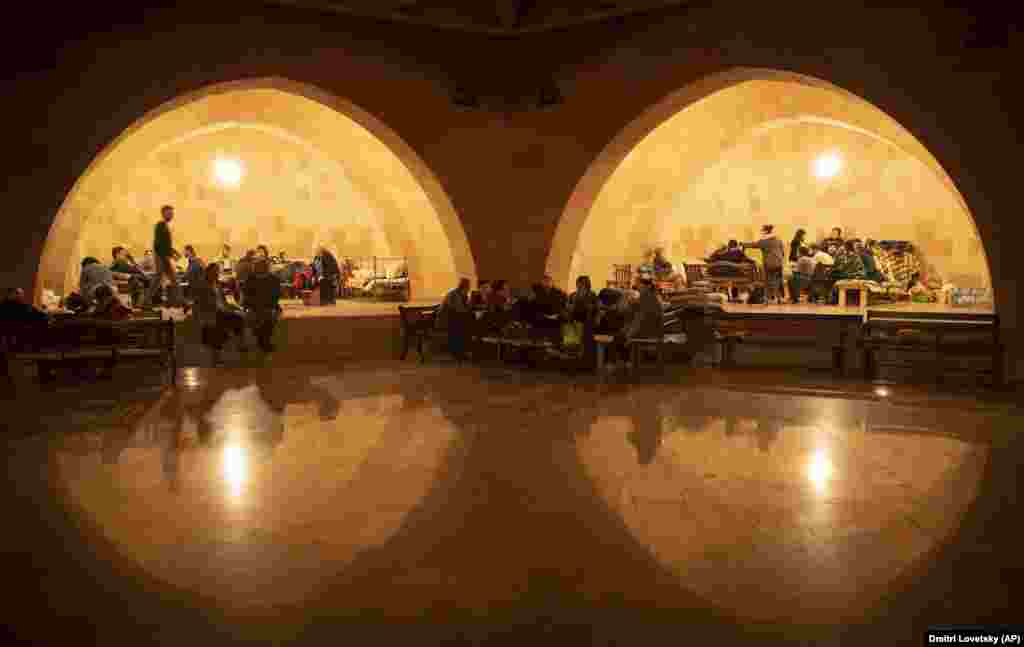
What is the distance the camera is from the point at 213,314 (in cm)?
1005

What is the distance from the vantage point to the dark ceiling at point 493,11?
10.9 m

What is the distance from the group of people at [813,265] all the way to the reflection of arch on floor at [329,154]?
14.9 feet

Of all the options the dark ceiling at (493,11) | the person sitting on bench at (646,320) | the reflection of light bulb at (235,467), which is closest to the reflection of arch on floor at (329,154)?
the dark ceiling at (493,11)

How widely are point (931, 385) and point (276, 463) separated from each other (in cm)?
627

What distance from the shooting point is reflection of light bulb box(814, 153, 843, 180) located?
15727 millimetres

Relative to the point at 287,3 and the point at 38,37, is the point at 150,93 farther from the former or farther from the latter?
the point at 287,3

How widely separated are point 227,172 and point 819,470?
14565mm

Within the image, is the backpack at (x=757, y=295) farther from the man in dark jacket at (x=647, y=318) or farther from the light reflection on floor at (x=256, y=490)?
the light reflection on floor at (x=256, y=490)

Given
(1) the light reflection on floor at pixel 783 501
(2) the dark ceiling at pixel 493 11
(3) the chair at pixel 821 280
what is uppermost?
(2) the dark ceiling at pixel 493 11

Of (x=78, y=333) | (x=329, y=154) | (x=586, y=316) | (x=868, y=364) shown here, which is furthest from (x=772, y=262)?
(x=78, y=333)

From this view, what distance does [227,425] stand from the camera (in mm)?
6477

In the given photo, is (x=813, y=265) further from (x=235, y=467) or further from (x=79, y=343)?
(x=235, y=467)

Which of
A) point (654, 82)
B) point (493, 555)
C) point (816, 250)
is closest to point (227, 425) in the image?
point (493, 555)

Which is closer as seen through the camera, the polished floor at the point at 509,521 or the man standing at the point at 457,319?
the polished floor at the point at 509,521
